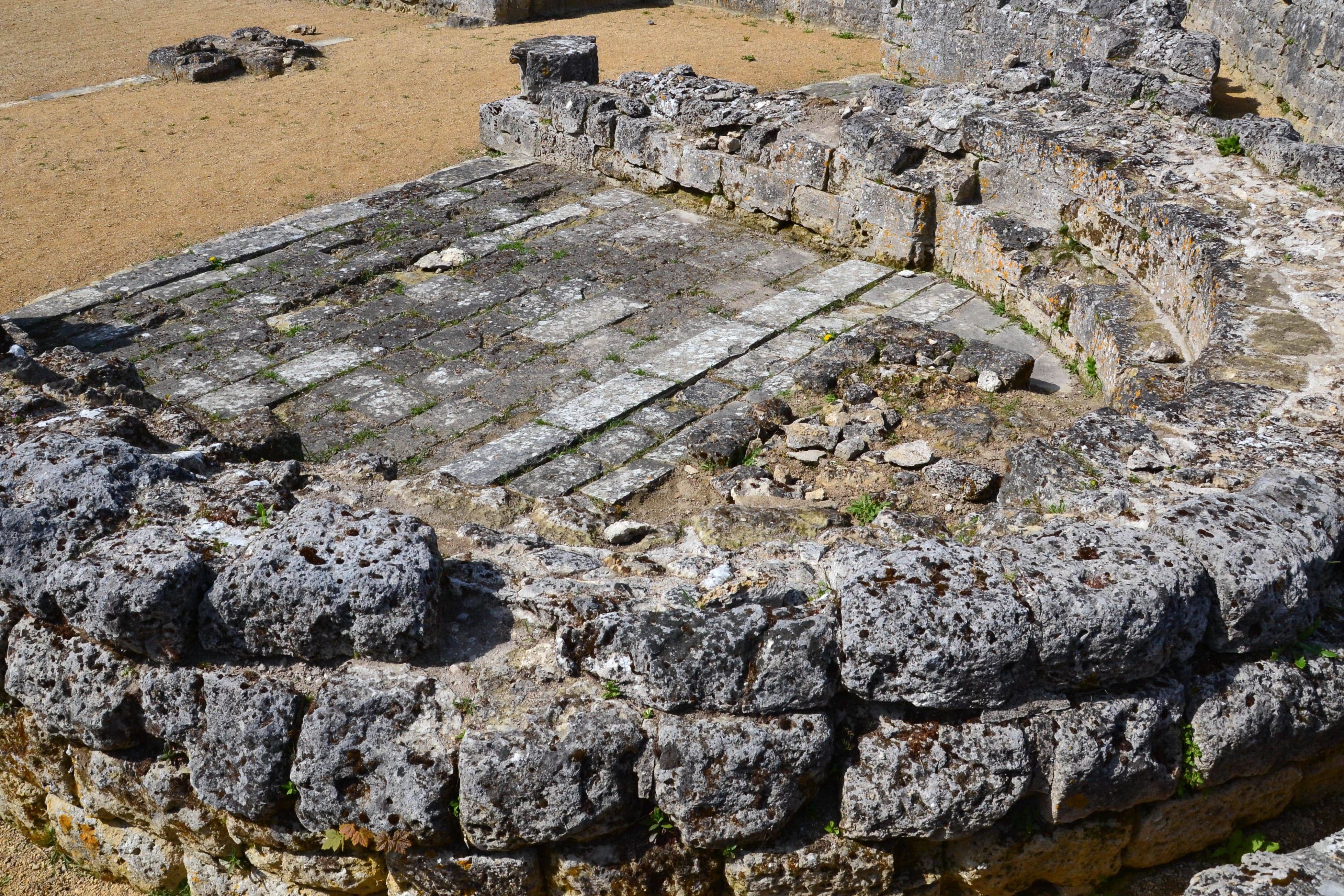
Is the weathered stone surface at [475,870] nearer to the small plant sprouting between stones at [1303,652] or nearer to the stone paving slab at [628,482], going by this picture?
the small plant sprouting between stones at [1303,652]

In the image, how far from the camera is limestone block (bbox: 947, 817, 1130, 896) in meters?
3.98

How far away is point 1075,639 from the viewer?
3.84 metres

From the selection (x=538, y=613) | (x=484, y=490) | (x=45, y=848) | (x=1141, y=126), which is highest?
(x=1141, y=126)

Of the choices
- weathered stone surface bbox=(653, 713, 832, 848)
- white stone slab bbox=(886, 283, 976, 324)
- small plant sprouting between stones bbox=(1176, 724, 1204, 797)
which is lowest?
A: white stone slab bbox=(886, 283, 976, 324)

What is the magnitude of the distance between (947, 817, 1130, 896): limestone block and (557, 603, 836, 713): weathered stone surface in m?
0.81

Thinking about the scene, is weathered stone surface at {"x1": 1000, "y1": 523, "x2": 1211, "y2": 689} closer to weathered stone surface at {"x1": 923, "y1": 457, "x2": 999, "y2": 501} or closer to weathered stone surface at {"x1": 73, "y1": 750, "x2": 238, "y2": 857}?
weathered stone surface at {"x1": 923, "y1": 457, "x2": 999, "y2": 501}

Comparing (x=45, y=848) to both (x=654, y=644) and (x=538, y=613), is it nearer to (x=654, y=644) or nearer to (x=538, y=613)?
(x=538, y=613)

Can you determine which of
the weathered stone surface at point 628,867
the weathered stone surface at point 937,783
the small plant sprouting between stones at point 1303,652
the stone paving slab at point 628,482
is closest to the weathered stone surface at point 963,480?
the stone paving slab at point 628,482

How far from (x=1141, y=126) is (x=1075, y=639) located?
706 cm

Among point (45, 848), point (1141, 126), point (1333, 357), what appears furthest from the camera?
point (1141, 126)

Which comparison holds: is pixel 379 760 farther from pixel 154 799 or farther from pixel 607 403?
pixel 607 403

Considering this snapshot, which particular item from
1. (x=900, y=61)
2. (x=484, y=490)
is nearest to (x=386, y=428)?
(x=484, y=490)

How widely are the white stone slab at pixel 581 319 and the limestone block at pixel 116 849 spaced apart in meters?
5.18

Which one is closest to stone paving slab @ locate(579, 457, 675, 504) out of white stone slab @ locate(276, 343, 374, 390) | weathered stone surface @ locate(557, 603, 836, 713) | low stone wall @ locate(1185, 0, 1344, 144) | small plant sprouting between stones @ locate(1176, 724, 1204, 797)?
white stone slab @ locate(276, 343, 374, 390)
